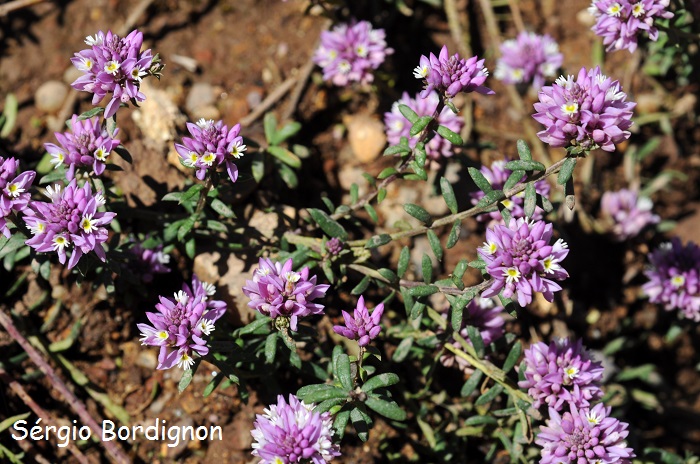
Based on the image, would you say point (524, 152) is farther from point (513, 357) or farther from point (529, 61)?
point (529, 61)

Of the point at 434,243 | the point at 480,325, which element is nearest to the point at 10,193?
the point at 434,243

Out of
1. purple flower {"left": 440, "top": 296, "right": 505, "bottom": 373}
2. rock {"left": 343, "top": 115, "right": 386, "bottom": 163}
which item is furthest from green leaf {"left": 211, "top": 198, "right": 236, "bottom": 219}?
rock {"left": 343, "top": 115, "right": 386, "bottom": 163}

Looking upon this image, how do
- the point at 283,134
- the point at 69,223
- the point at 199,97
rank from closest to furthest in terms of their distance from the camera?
the point at 69,223 → the point at 283,134 → the point at 199,97

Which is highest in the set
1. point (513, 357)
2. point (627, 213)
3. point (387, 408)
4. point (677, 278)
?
point (627, 213)

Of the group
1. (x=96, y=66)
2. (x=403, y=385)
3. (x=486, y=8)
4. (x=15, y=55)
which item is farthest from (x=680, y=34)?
(x=15, y=55)

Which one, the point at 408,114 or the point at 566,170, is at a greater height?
the point at 408,114

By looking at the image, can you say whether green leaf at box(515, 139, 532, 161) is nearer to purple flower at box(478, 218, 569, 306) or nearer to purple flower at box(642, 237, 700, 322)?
purple flower at box(478, 218, 569, 306)

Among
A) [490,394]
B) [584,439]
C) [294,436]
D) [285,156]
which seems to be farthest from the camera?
[285,156]
